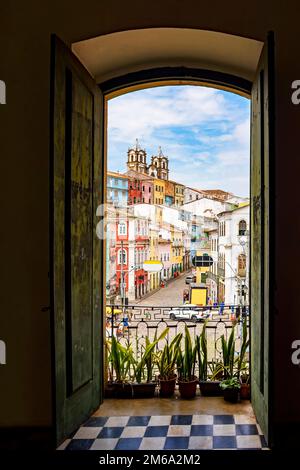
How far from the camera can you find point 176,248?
3.50 meters

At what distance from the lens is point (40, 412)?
281cm

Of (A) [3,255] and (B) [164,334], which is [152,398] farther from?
(A) [3,255]

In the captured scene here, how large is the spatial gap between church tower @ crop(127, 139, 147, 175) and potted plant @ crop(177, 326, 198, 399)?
146 centimetres

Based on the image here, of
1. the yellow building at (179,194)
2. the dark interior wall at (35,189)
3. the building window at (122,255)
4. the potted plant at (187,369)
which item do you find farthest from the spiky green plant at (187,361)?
the yellow building at (179,194)

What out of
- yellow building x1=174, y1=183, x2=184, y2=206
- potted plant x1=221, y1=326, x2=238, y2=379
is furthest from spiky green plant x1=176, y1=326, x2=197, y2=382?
yellow building x1=174, y1=183, x2=184, y2=206

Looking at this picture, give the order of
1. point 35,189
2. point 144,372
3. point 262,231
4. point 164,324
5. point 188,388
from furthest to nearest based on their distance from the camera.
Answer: point 164,324, point 144,372, point 188,388, point 35,189, point 262,231

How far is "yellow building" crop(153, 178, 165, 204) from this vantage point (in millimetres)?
3531

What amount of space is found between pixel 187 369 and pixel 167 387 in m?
0.22

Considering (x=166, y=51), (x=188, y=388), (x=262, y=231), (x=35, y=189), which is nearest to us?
(x=262, y=231)

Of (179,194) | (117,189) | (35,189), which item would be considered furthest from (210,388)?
(35,189)

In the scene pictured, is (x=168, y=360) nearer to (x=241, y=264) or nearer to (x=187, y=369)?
(x=187, y=369)

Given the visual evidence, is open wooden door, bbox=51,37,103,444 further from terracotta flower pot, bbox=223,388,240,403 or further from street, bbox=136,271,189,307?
terracotta flower pot, bbox=223,388,240,403

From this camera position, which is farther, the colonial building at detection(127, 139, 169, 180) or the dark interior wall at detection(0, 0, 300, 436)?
the colonial building at detection(127, 139, 169, 180)
